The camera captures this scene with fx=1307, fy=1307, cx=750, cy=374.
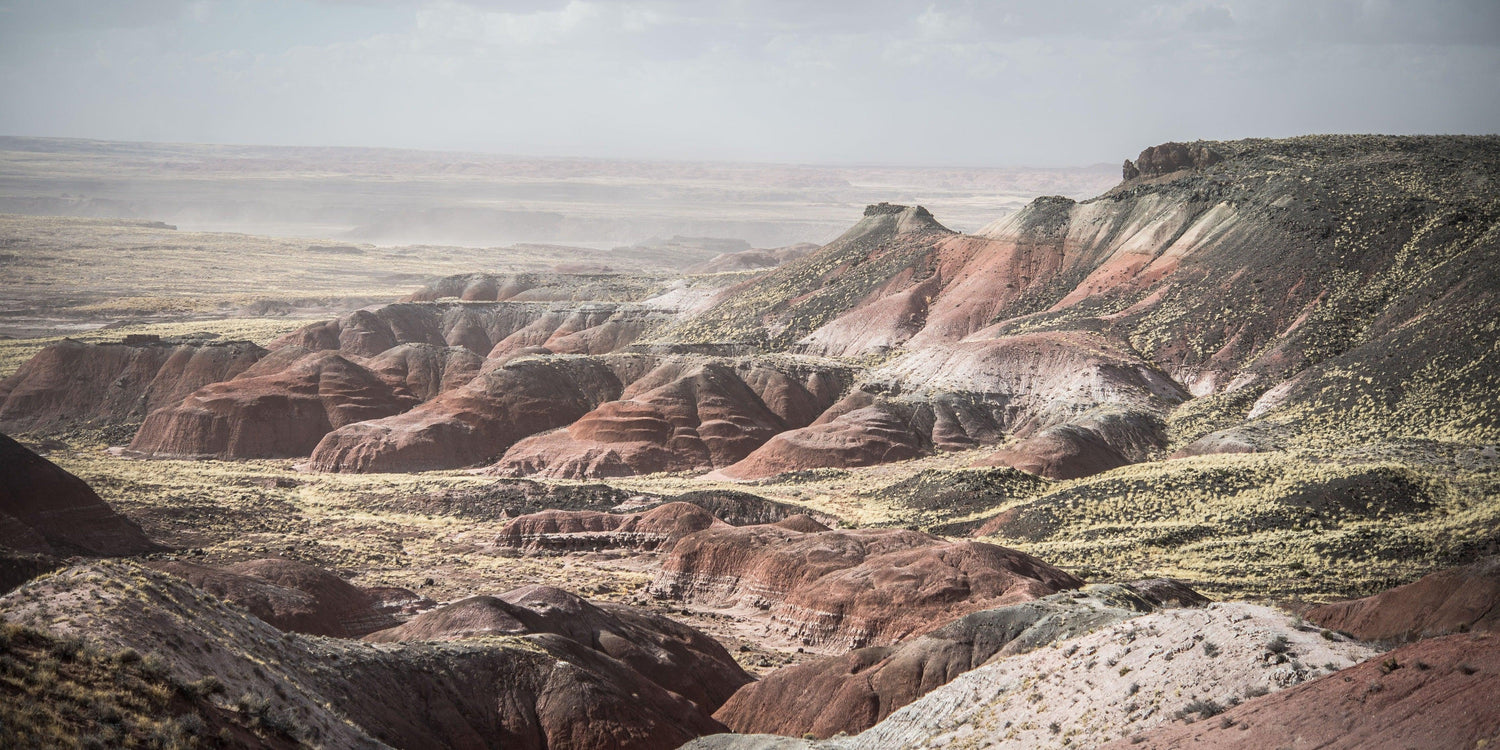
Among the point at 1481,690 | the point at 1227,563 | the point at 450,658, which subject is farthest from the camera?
the point at 1227,563

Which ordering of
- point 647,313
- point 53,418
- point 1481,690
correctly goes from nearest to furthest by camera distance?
1. point 1481,690
2. point 53,418
3. point 647,313

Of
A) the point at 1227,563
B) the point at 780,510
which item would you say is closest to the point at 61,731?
the point at 1227,563

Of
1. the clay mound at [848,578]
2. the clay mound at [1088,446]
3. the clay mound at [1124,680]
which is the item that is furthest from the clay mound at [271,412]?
the clay mound at [1124,680]

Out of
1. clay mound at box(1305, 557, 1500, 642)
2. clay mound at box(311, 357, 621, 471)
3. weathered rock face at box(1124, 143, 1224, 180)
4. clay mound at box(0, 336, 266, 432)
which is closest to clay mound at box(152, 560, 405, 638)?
clay mound at box(1305, 557, 1500, 642)

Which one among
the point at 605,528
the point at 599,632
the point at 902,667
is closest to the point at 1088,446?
the point at 605,528

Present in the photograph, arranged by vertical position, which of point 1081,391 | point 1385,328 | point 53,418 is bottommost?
point 53,418

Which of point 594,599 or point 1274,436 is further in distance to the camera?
point 1274,436

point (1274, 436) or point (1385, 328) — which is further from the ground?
point (1385, 328)

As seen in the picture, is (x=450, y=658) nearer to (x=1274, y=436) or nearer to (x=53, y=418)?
(x=1274, y=436)
